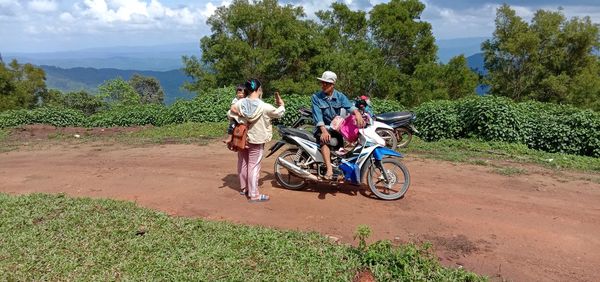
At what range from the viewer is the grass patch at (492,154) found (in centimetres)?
891

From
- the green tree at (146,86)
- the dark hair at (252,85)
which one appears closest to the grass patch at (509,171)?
the dark hair at (252,85)

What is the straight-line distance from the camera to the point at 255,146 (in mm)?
6152

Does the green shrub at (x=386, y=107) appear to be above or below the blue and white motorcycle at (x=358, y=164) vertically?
above

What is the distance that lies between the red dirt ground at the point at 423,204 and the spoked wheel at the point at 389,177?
0.56ft

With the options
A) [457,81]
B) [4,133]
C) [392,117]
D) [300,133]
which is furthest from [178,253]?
[457,81]

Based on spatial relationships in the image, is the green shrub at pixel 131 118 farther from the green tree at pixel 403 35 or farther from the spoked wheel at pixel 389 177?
the green tree at pixel 403 35

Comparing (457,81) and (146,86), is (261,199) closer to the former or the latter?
(457,81)

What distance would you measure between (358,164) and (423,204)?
1.05 metres

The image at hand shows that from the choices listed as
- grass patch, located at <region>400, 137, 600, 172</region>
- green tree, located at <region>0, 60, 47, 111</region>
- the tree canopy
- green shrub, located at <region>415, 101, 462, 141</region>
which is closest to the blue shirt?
grass patch, located at <region>400, 137, 600, 172</region>

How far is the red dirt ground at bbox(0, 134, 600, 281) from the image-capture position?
462 cm

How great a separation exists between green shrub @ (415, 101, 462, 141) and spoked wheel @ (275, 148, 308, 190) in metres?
5.77

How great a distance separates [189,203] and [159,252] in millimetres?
1781

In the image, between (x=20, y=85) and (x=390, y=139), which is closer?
(x=390, y=139)

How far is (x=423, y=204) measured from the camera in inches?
241
